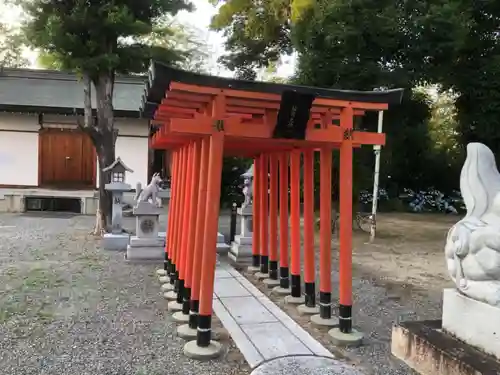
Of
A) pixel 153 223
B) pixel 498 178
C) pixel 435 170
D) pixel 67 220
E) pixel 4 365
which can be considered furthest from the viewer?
pixel 435 170

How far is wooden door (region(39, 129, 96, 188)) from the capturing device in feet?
51.0

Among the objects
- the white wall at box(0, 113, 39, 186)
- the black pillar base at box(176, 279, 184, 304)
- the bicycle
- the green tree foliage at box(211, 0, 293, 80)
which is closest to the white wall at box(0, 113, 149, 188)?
the white wall at box(0, 113, 39, 186)

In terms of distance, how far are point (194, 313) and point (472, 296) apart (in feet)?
8.48

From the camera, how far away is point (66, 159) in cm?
1565

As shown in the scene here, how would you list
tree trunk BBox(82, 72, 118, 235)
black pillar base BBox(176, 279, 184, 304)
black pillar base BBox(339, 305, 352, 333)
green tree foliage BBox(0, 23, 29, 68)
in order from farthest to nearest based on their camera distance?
green tree foliage BBox(0, 23, 29, 68) < tree trunk BBox(82, 72, 118, 235) < black pillar base BBox(176, 279, 184, 304) < black pillar base BBox(339, 305, 352, 333)

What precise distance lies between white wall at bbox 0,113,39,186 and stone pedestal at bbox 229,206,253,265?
30.9 ft

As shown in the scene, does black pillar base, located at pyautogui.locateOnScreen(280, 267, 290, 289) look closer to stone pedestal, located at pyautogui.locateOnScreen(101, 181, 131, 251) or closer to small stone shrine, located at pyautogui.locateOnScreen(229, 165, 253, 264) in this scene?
small stone shrine, located at pyautogui.locateOnScreen(229, 165, 253, 264)

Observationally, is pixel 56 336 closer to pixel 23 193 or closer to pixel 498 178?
pixel 498 178

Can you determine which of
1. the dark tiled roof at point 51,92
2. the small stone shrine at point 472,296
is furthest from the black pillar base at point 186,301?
the dark tiled roof at point 51,92

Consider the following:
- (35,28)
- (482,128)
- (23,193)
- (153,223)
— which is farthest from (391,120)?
(23,193)

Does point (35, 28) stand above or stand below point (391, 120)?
above

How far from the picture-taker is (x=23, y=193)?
582 inches

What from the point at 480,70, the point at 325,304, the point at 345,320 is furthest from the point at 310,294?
the point at 480,70

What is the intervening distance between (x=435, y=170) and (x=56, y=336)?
19.2 metres
